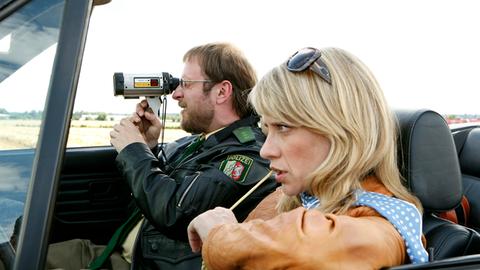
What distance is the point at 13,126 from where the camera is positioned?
1512 mm

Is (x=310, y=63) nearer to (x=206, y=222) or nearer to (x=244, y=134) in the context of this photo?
(x=206, y=222)

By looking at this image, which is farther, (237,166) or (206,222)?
(237,166)

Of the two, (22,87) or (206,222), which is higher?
(22,87)

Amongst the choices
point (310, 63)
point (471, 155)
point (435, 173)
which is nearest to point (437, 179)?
point (435, 173)

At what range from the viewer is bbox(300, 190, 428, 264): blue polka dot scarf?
55.2 inches

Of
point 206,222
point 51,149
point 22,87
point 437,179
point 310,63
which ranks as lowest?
point 206,222

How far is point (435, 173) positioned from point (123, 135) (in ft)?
3.85

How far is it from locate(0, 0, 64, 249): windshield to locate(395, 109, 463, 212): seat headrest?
3.41 feet

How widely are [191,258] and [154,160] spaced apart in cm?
39

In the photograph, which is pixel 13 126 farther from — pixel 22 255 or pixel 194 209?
pixel 194 209

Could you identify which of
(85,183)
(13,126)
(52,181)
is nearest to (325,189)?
(52,181)

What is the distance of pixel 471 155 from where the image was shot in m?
2.84

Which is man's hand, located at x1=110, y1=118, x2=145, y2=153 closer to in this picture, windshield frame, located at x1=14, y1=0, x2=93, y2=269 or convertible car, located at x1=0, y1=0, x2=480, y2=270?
convertible car, located at x1=0, y1=0, x2=480, y2=270

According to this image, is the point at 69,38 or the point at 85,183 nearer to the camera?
the point at 69,38
